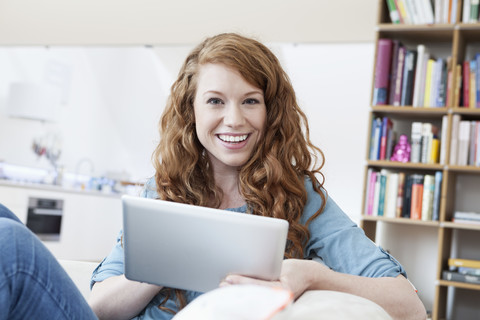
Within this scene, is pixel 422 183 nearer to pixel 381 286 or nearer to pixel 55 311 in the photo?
pixel 381 286

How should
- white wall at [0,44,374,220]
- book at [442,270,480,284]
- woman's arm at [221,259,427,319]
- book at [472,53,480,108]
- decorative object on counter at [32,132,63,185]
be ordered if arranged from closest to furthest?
woman's arm at [221,259,427,319] < book at [442,270,480,284] < book at [472,53,480,108] < white wall at [0,44,374,220] < decorative object on counter at [32,132,63,185]

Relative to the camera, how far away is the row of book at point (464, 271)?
3.34 m

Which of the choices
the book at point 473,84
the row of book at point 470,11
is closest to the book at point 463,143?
the book at point 473,84

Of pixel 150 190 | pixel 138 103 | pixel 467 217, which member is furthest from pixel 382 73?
pixel 138 103

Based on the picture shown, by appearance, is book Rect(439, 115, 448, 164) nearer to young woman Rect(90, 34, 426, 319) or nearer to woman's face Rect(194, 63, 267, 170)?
young woman Rect(90, 34, 426, 319)

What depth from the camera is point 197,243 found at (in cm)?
109

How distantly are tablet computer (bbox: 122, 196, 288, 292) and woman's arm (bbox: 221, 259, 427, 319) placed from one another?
113 millimetres

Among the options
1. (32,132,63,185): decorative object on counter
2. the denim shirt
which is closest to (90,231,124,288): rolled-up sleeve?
the denim shirt

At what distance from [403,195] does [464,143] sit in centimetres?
45

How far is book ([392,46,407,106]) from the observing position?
3568 mm

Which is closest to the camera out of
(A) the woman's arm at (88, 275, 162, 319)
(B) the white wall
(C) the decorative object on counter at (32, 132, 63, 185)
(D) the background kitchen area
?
(A) the woman's arm at (88, 275, 162, 319)

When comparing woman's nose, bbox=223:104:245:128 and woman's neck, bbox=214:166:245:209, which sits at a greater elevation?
woman's nose, bbox=223:104:245:128

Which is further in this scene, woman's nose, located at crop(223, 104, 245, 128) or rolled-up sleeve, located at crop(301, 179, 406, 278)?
woman's nose, located at crop(223, 104, 245, 128)

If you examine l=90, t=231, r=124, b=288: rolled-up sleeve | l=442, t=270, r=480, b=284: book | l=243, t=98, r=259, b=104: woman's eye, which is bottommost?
l=442, t=270, r=480, b=284: book
